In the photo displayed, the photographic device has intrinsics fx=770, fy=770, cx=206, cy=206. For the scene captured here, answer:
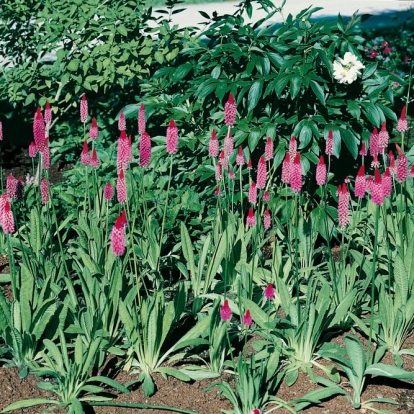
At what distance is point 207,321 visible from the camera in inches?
131

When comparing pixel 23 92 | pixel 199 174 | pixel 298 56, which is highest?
pixel 298 56

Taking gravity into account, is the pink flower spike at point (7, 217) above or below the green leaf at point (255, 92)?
below

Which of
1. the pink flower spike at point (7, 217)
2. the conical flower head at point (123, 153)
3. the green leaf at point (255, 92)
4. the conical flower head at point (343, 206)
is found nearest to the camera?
the pink flower spike at point (7, 217)

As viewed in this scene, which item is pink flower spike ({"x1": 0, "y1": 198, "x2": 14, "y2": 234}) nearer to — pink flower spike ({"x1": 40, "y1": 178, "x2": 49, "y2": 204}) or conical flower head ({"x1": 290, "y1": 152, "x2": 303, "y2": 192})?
pink flower spike ({"x1": 40, "y1": 178, "x2": 49, "y2": 204})

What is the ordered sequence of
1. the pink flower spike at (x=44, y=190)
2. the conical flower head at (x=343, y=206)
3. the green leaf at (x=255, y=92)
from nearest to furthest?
the conical flower head at (x=343, y=206) → the pink flower spike at (x=44, y=190) → the green leaf at (x=255, y=92)

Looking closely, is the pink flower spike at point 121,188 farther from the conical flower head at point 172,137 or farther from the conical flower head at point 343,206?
the conical flower head at point 343,206

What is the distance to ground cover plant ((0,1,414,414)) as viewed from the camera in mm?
3178

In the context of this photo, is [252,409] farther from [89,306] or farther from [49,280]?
[49,280]

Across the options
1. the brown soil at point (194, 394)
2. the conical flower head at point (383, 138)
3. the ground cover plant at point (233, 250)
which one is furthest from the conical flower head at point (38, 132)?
the conical flower head at point (383, 138)

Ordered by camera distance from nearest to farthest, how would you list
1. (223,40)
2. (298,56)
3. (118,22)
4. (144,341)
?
(144,341)
(298,56)
(223,40)
(118,22)

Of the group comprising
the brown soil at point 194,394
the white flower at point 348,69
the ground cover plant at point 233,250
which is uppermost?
the white flower at point 348,69

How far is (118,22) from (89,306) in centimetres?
250

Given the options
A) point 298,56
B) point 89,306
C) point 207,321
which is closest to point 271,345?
point 207,321

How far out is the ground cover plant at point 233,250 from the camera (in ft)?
10.4
